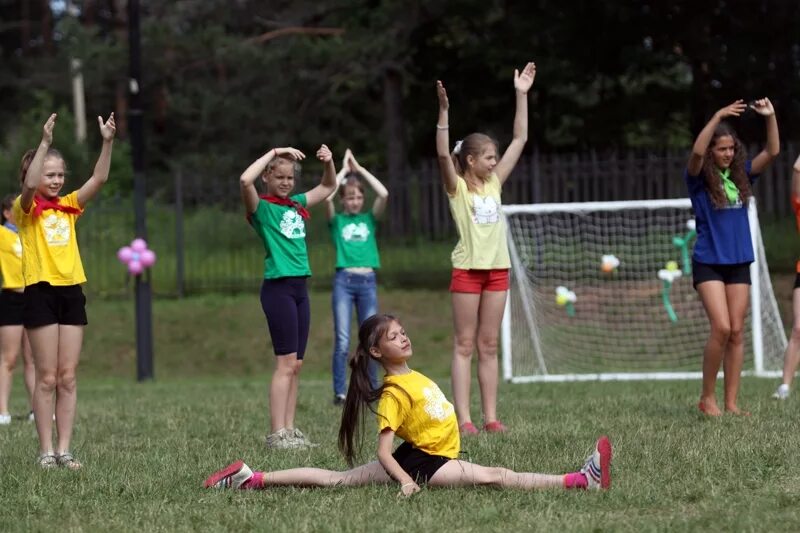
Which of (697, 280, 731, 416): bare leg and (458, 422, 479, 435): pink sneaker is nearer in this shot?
(458, 422, 479, 435): pink sneaker

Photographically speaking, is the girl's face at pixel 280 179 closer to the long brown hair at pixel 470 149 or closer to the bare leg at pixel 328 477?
the long brown hair at pixel 470 149

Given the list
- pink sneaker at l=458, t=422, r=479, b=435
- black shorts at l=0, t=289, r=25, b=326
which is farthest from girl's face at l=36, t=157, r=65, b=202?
black shorts at l=0, t=289, r=25, b=326

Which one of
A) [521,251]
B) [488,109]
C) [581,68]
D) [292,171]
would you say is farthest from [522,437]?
[488,109]

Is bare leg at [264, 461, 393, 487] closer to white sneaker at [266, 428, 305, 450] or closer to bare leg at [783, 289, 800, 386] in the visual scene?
white sneaker at [266, 428, 305, 450]

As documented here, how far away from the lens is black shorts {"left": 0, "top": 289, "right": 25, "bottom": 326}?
11180mm

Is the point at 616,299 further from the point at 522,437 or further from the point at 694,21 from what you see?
the point at 522,437

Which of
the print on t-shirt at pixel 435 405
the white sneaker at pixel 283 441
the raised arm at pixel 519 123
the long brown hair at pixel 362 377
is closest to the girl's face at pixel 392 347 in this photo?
the long brown hair at pixel 362 377

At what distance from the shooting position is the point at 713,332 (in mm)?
8820

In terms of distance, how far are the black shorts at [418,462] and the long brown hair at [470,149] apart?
2.76 m

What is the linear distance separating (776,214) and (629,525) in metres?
16.0

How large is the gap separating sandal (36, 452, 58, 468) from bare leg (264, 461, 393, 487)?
1.65 metres

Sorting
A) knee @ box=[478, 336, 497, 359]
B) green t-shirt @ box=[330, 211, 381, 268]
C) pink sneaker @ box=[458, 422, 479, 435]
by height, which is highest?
green t-shirt @ box=[330, 211, 381, 268]

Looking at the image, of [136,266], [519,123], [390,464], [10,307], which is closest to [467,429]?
[519,123]

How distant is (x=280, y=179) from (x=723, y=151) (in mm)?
2962
